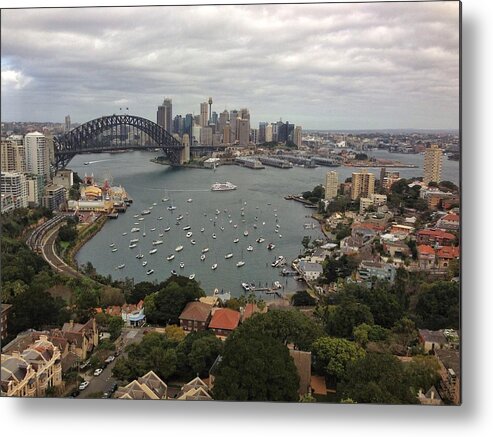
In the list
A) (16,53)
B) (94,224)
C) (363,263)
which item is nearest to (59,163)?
(94,224)

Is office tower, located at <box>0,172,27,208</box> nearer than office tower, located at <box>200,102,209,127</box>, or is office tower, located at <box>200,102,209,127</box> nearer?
office tower, located at <box>0,172,27,208</box>

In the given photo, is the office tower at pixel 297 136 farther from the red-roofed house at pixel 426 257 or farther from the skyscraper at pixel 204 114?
the red-roofed house at pixel 426 257

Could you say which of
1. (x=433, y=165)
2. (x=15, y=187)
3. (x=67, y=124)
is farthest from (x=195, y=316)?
(x=433, y=165)

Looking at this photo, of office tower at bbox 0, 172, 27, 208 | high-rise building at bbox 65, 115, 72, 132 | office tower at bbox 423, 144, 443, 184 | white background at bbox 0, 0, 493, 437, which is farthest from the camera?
high-rise building at bbox 65, 115, 72, 132

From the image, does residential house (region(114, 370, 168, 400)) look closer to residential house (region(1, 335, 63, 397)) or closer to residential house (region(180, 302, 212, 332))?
residential house (region(1, 335, 63, 397))

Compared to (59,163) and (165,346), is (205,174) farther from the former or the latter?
(165,346)

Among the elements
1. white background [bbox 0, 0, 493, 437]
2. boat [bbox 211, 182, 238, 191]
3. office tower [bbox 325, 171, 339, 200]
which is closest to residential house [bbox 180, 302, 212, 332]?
white background [bbox 0, 0, 493, 437]

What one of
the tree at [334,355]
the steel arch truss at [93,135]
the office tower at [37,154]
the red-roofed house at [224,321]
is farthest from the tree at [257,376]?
the office tower at [37,154]
